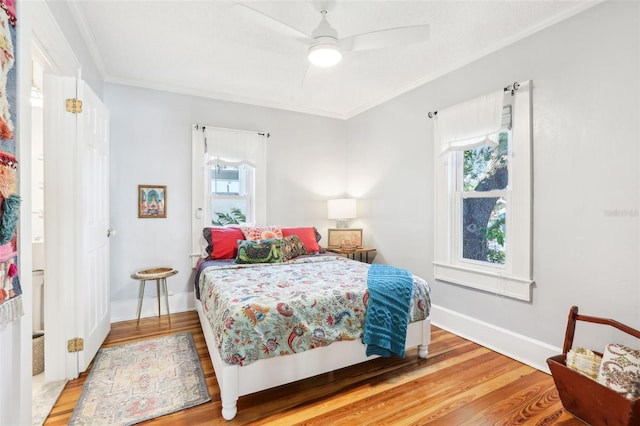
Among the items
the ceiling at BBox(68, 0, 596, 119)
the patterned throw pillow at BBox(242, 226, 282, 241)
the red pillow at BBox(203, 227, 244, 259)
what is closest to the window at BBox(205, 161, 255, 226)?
the red pillow at BBox(203, 227, 244, 259)

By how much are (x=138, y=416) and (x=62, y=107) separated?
6.52 feet

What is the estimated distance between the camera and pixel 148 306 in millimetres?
3398

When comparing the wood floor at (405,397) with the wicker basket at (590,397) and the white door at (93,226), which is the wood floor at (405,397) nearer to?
the wicker basket at (590,397)

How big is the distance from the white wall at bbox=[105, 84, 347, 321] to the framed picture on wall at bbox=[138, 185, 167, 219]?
48 mm

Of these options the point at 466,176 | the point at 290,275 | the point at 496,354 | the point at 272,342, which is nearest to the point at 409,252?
the point at 466,176

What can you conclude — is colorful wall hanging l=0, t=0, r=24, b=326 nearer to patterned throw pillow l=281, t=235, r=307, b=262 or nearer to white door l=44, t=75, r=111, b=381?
white door l=44, t=75, r=111, b=381

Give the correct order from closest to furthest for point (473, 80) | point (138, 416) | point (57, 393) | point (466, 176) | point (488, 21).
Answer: point (138, 416) → point (57, 393) → point (488, 21) → point (473, 80) → point (466, 176)

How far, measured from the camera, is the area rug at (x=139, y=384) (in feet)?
5.83

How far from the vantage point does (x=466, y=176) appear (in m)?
3.02

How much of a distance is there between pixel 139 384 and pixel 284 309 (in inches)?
45.2

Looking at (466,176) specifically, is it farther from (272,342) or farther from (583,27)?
(272,342)

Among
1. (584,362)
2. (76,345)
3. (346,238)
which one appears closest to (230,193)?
(346,238)

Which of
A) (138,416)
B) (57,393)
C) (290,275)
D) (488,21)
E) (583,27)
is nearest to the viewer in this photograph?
(138,416)

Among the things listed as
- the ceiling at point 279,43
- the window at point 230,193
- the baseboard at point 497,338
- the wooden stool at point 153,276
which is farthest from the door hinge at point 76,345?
the baseboard at point 497,338
